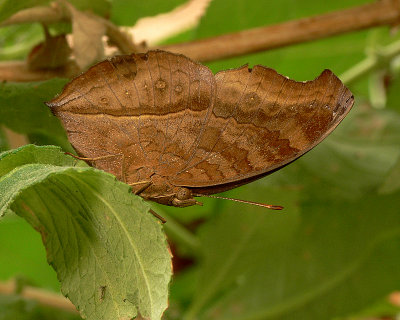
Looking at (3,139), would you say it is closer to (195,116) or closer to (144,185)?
(144,185)

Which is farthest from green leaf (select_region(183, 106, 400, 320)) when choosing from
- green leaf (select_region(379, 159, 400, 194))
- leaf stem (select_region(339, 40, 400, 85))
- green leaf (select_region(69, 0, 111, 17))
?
green leaf (select_region(69, 0, 111, 17))

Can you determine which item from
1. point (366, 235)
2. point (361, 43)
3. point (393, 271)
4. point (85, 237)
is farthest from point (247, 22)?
point (85, 237)

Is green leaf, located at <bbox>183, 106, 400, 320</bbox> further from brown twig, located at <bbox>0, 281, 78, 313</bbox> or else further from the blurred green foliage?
brown twig, located at <bbox>0, 281, 78, 313</bbox>

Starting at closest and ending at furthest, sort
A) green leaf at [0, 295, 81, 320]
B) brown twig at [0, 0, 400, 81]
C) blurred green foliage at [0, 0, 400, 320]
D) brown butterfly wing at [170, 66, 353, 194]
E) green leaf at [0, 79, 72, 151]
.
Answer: brown butterfly wing at [170, 66, 353, 194], green leaf at [0, 79, 72, 151], brown twig at [0, 0, 400, 81], green leaf at [0, 295, 81, 320], blurred green foliage at [0, 0, 400, 320]

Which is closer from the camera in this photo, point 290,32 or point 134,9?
point 290,32

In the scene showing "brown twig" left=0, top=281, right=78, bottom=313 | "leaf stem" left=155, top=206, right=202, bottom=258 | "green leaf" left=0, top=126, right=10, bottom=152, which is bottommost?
"brown twig" left=0, top=281, right=78, bottom=313

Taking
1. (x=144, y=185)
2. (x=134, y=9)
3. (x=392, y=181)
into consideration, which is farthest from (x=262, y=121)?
(x=134, y=9)

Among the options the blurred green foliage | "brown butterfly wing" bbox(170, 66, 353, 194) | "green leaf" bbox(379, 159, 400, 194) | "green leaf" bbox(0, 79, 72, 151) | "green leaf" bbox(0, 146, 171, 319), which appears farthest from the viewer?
the blurred green foliage
